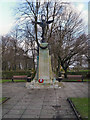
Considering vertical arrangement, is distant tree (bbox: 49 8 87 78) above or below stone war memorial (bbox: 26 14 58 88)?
above

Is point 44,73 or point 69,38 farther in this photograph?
point 69,38

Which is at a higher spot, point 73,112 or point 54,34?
point 54,34

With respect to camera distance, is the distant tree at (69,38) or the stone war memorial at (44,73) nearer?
the stone war memorial at (44,73)

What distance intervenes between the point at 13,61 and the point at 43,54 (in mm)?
23309

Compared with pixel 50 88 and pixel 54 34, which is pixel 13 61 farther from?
pixel 50 88

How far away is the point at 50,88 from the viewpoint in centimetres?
1163

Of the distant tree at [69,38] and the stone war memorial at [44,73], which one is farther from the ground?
the distant tree at [69,38]

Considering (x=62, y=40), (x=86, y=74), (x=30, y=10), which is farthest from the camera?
(x=86, y=74)

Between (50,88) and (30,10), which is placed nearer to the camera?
(50,88)

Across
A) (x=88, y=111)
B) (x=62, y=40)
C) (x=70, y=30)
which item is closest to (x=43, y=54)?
(x=88, y=111)

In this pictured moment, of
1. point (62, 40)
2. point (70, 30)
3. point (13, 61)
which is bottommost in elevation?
point (13, 61)

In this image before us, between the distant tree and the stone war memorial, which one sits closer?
the stone war memorial

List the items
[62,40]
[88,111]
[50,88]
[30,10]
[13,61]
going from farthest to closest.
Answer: [13,61]
[62,40]
[30,10]
[50,88]
[88,111]

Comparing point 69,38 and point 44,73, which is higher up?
point 69,38
